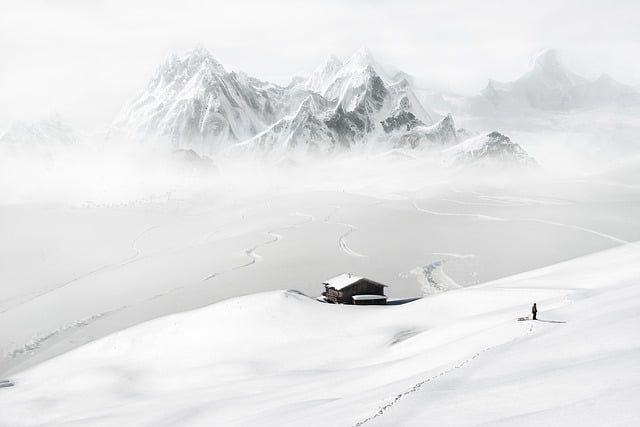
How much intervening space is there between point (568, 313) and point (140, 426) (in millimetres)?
25951

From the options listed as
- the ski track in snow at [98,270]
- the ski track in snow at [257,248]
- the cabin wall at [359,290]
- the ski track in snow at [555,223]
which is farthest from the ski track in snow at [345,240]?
the ski track in snow at [98,270]

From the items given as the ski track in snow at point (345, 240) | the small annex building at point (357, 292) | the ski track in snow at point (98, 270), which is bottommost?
the ski track in snow at point (345, 240)

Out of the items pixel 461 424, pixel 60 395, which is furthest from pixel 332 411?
pixel 60 395

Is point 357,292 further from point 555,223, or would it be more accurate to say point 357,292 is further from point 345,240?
point 555,223

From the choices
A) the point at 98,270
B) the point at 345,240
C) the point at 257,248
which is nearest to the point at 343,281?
the point at 257,248

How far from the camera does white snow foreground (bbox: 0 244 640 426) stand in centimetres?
1443

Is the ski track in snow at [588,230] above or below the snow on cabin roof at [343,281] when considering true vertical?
below

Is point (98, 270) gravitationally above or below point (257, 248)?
below

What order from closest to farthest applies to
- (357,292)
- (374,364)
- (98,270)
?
(374,364)
(357,292)
(98,270)

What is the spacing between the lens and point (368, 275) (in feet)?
273

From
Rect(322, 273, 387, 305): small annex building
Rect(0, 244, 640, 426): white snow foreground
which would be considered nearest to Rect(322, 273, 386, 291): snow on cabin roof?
Rect(322, 273, 387, 305): small annex building

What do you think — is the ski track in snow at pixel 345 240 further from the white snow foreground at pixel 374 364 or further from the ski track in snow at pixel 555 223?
the white snow foreground at pixel 374 364

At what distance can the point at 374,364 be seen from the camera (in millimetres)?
32688

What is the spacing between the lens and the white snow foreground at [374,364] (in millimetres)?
14430
